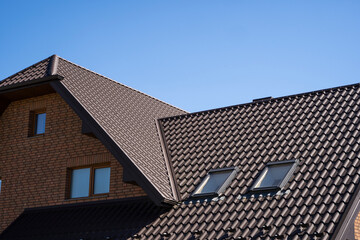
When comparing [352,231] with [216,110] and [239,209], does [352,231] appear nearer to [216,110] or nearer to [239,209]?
[239,209]

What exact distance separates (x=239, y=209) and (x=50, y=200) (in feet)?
18.2

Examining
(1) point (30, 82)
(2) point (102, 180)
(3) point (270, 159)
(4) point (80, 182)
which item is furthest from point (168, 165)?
(1) point (30, 82)

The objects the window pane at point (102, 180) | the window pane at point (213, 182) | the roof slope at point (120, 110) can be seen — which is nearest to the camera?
the window pane at point (213, 182)

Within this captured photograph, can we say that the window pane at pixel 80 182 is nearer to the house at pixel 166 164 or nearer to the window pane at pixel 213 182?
the house at pixel 166 164

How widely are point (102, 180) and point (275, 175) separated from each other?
4.64 m

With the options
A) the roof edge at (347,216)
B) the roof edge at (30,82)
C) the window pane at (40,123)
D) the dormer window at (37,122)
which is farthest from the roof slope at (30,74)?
the roof edge at (347,216)

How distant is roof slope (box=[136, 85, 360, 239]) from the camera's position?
9.91 m

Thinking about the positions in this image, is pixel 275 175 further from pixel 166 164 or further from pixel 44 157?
pixel 44 157

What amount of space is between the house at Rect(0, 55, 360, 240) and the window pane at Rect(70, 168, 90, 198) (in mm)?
30

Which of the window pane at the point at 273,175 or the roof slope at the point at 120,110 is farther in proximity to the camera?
the roof slope at the point at 120,110

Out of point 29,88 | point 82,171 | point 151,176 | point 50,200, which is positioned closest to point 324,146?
point 151,176

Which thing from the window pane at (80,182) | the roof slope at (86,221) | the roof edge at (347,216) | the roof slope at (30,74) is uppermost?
the roof slope at (30,74)

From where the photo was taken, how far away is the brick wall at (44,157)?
44.3ft

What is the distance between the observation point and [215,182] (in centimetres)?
1199
